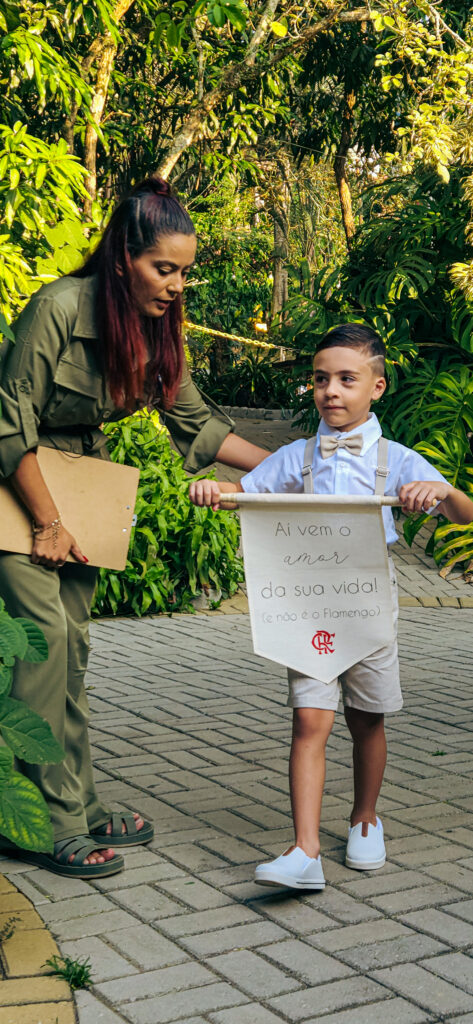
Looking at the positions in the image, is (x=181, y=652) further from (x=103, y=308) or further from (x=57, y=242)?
(x=103, y=308)

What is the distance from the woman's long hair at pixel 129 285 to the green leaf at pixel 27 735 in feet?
3.25

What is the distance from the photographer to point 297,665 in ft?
10.6

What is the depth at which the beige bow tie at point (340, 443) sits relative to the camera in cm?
331

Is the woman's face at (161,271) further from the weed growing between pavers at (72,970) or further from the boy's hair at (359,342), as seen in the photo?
the weed growing between pavers at (72,970)

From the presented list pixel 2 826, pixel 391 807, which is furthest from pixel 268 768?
pixel 2 826

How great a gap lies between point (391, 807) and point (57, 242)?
137 inches

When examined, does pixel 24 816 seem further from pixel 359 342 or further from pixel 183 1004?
pixel 359 342

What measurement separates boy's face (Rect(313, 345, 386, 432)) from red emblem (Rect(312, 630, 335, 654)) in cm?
62

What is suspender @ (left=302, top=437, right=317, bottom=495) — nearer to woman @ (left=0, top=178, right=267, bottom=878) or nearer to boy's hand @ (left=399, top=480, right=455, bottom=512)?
boy's hand @ (left=399, top=480, right=455, bottom=512)

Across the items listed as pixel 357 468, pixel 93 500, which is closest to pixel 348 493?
pixel 357 468

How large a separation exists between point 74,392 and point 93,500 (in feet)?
1.22

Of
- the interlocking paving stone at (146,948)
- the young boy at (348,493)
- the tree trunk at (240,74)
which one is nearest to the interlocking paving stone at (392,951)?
the young boy at (348,493)

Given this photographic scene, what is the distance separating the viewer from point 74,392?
127 inches

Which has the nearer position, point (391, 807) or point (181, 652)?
point (391, 807)
